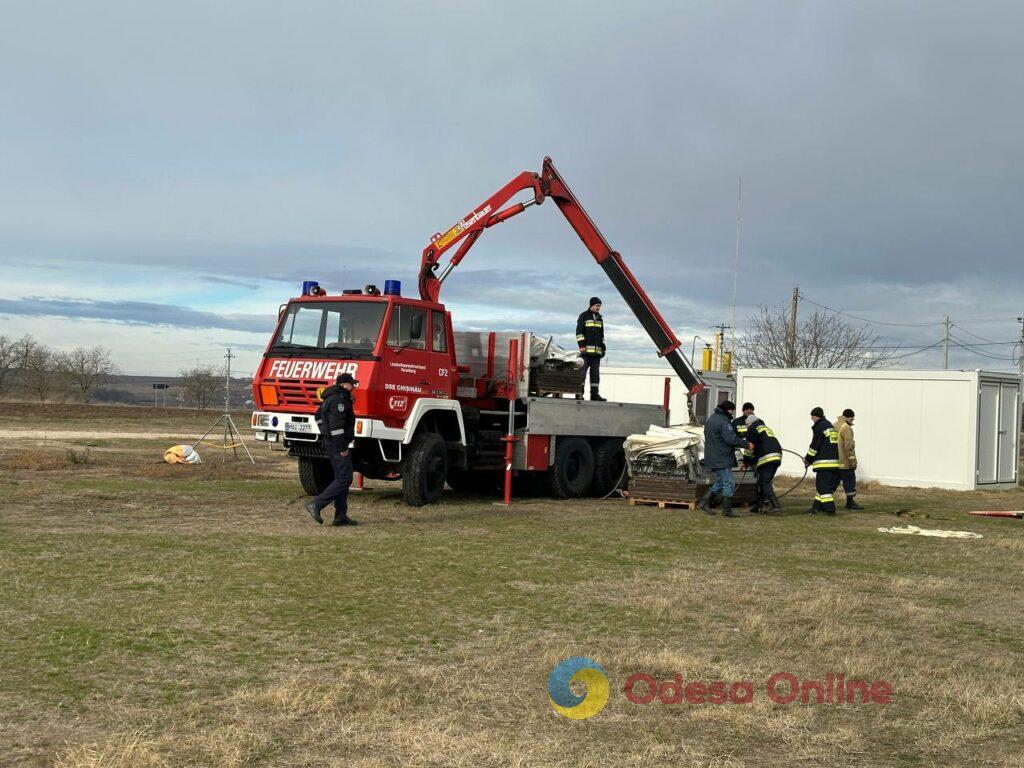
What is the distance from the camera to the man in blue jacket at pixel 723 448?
15.0 metres

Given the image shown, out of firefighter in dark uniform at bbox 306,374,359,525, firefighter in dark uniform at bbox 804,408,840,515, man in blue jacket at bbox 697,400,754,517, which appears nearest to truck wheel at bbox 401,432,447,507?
firefighter in dark uniform at bbox 306,374,359,525

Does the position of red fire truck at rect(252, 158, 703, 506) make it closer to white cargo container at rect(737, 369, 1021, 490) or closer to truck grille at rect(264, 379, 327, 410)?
truck grille at rect(264, 379, 327, 410)

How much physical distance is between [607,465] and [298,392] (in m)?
6.45

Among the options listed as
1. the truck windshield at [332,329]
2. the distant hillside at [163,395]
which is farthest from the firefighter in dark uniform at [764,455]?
the distant hillside at [163,395]

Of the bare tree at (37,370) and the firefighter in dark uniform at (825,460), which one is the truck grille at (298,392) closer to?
the firefighter in dark uniform at (825,460)

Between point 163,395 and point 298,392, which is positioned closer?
point 298,392

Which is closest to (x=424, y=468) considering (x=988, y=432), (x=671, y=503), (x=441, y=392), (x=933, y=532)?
(x=441, y=392)

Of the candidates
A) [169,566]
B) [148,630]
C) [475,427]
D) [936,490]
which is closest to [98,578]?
[169,566]

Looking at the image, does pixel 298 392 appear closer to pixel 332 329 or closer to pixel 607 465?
pixel 332 329

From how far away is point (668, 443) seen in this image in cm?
1633

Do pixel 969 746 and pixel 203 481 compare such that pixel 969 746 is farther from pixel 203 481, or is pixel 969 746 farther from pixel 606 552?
pixel 203 481

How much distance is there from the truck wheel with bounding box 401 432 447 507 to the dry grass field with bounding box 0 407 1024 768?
0.67 metres

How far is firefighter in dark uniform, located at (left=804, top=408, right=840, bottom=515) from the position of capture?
1628cm

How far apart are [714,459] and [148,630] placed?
9905mm
